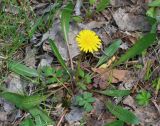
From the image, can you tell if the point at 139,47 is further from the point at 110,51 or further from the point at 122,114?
the point at 122,114

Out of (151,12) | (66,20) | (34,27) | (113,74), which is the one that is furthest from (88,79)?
(151,12)

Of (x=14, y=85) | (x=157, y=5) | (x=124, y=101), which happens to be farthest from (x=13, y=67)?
(x=157, y=5)

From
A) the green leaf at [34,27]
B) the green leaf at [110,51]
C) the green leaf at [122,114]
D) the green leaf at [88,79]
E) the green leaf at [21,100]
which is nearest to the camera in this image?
the green leaf at [122,114]

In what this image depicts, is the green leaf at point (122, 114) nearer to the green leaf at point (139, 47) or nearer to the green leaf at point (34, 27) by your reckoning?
the green leaf at point (139, 47)

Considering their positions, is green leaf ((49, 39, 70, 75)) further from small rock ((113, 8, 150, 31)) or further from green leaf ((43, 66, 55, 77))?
small rock ((113, 8, 150, 31))

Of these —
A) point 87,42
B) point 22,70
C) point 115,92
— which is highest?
point 87,42

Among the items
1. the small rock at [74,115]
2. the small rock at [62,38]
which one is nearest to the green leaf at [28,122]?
the small rock at [74,115]
